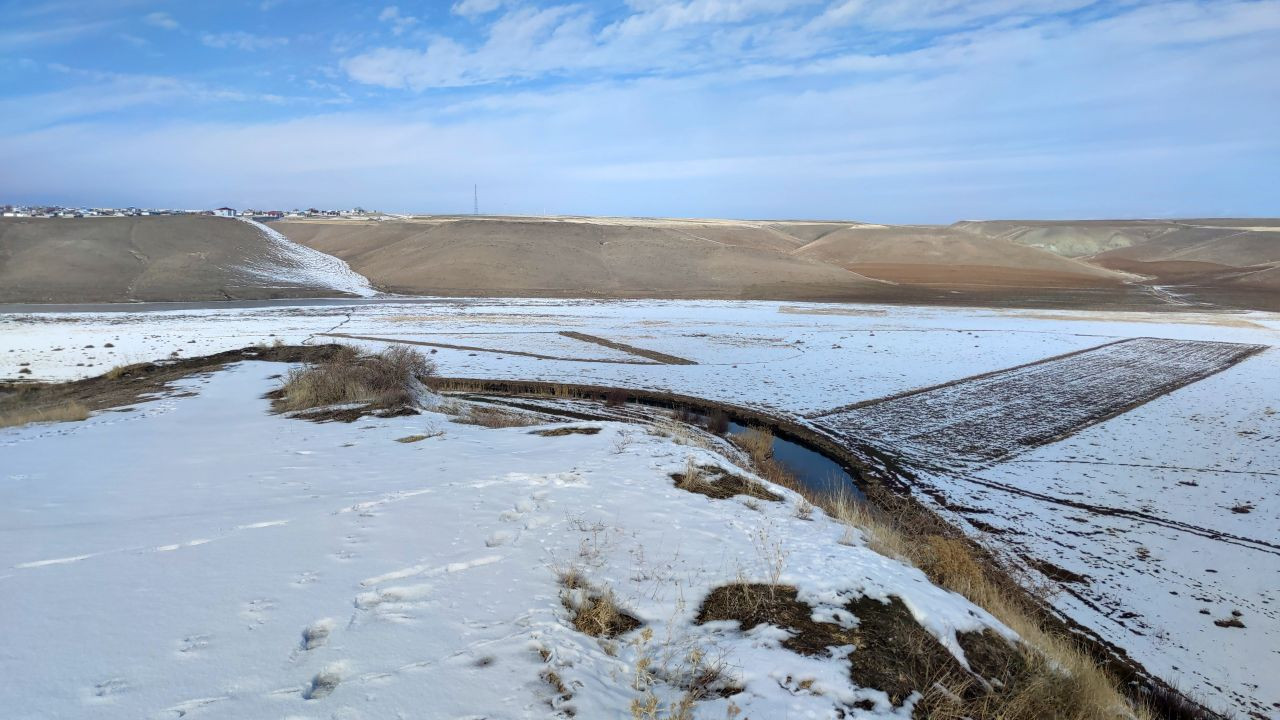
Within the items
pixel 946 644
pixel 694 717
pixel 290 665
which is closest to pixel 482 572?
pixel 290 665

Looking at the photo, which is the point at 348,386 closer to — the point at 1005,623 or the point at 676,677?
the point at 676,677

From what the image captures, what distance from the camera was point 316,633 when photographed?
4.41 m

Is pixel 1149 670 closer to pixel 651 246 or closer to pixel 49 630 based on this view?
pixel 49 630

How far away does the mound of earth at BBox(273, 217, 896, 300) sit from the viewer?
54406mm

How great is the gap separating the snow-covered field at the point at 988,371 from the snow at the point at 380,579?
0.18 m

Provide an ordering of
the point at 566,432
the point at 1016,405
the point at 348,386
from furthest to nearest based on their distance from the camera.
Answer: the point at 1016,405 → the point at 348,386 → the point at 566,432

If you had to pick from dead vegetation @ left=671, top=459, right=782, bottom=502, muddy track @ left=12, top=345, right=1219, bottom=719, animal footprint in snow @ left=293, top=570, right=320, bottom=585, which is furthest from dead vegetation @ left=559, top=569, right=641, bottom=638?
muddy track @ left=12, top=345, right=1219, bottom=719

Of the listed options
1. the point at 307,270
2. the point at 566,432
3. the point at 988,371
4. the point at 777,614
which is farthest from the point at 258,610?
the point at 307,270

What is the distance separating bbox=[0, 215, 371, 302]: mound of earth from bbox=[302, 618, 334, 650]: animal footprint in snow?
153 ft

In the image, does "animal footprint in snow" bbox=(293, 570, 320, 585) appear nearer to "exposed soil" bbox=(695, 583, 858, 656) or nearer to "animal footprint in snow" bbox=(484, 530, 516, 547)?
"animal footprint in snow" bbox=(484, 530, 516, 547)

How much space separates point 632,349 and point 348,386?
14.2 meters

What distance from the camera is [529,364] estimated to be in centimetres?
2312

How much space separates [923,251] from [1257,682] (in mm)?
85968

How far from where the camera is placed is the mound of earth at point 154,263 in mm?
44406
